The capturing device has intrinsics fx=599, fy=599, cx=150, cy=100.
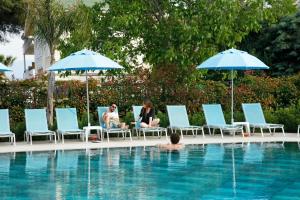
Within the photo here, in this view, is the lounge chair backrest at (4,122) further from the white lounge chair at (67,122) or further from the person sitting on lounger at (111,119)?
the person sitting on lounger at (111,119)

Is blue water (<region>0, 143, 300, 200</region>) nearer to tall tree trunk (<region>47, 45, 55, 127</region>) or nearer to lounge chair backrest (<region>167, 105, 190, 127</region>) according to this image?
lounge chair backrest (<region>167, 105, 190, 127</region>)

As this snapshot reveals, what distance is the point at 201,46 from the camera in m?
21.0

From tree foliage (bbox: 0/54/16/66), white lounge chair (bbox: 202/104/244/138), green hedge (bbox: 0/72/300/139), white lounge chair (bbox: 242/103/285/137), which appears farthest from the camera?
tree foliage (bbox: 0/54/16/66)

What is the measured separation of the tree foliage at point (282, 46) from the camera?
2839 centimetres

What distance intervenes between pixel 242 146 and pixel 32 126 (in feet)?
19.2

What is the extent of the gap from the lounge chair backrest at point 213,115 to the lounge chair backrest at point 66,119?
4145 mm

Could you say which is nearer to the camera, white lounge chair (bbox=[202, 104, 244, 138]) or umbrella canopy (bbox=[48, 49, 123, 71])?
umbrella canopy (bbox=[48, 49, 123, 71])

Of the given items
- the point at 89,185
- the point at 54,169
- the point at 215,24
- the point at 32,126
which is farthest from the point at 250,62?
the point at 89,185

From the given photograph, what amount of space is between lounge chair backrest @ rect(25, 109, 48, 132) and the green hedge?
1.18 meters

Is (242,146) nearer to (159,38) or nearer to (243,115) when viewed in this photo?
(243,115)

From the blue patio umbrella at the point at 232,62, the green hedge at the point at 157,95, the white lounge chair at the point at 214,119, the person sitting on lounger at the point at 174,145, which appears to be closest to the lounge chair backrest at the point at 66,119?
the green hedge at the point at 157,95

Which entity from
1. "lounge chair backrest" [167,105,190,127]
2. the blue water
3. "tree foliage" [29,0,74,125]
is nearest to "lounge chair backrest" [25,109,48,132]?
"tree foliage" [29,0,74,125]

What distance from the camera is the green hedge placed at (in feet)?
63.4

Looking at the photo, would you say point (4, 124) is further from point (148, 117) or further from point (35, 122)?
point (148, 117)
